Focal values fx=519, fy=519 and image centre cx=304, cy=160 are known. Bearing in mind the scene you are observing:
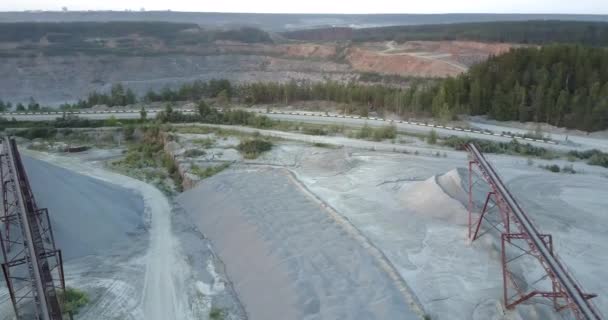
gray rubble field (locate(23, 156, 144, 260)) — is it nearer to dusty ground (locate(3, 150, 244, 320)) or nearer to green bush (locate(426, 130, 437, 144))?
dusty ground (locate(3, 150, 244, 320))

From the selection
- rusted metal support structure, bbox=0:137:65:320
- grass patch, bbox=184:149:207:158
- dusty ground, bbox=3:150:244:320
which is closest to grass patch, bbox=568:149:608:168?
grass patch, bbox=184:149:207:158

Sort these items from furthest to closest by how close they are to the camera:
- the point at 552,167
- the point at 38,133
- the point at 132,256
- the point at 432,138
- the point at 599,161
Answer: the point at 38,133 → the point at 432,138 → the point at 599,161 → the point at 552,167 → the point at 132,256

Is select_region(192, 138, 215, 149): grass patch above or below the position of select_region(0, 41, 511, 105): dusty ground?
below

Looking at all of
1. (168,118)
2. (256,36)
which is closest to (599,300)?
(168,118)

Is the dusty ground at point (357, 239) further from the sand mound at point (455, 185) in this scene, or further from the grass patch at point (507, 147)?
the grass patch at point (507, 147)

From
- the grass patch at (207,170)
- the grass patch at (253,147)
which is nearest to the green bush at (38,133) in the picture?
the grass patch at (253,147)

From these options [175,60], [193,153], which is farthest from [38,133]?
[175,60]

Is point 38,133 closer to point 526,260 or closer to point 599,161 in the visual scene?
point 526,260
